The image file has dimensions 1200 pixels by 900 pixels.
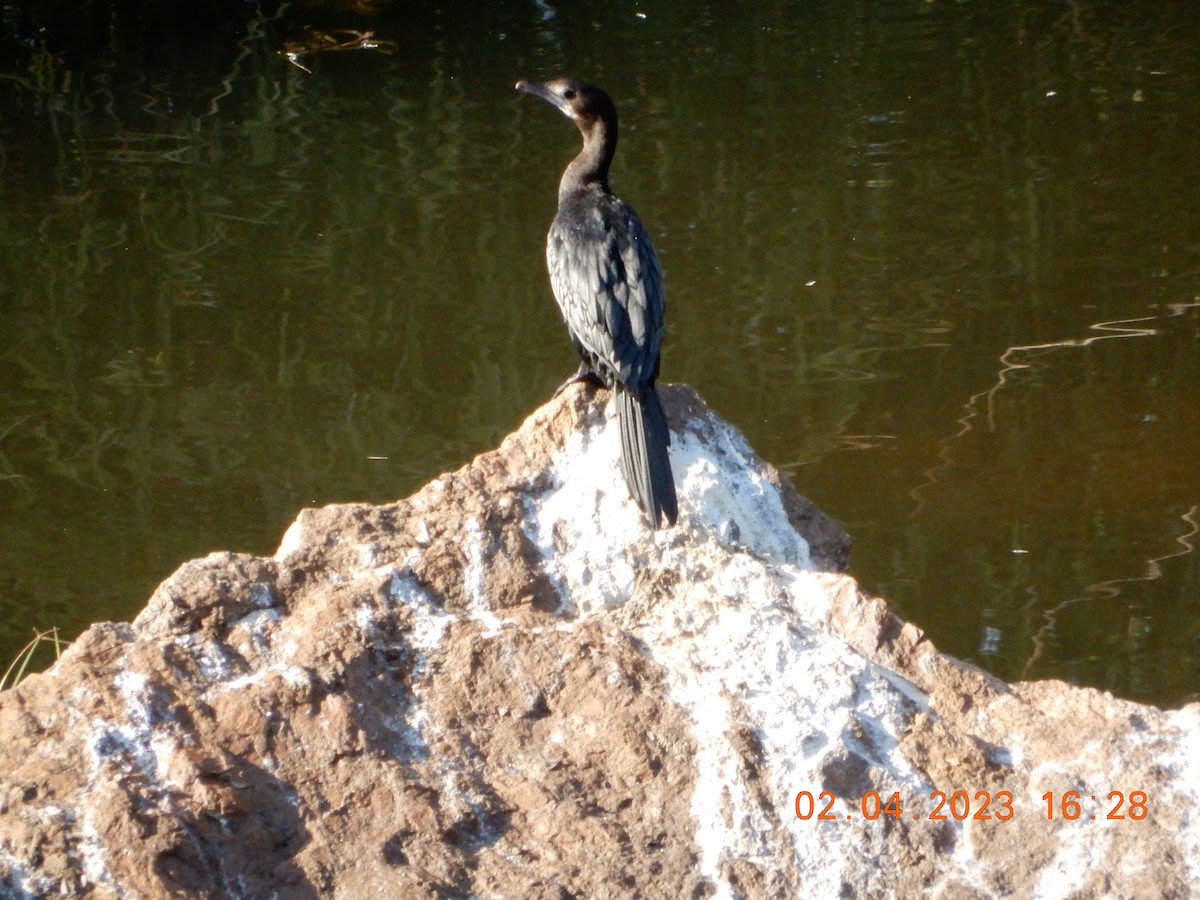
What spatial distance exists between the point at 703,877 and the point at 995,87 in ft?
26.4

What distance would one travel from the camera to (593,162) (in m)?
4.15

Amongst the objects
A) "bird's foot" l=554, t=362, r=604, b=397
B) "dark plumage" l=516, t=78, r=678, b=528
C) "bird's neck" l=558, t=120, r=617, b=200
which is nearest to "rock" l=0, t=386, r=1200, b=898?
"dark plumage" l=516, t=78, r=678, b=528

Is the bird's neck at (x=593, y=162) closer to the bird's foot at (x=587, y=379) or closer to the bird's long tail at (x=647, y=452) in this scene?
the bird's foot at (x=587, y=379)

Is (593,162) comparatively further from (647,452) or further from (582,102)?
(647,452)

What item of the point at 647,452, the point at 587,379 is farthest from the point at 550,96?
the point at 647,452

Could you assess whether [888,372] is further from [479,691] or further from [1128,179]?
[479,691]

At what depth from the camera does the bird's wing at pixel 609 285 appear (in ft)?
10.8

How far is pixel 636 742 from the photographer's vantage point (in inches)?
89.7

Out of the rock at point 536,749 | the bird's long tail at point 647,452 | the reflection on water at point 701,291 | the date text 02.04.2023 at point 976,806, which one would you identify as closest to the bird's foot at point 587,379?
the bird's long tail at point 647,452

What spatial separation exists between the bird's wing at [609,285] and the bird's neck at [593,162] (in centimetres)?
30

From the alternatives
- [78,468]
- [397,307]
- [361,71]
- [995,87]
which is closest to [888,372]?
[397,307]

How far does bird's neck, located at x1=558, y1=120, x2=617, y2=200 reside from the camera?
4137 millimetres

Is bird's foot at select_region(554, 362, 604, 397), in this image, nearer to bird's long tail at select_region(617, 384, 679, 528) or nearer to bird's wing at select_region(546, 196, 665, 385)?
bird's wing at select_region(546, 196, 665, 385)

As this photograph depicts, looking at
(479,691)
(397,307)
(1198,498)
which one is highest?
(479,691)
